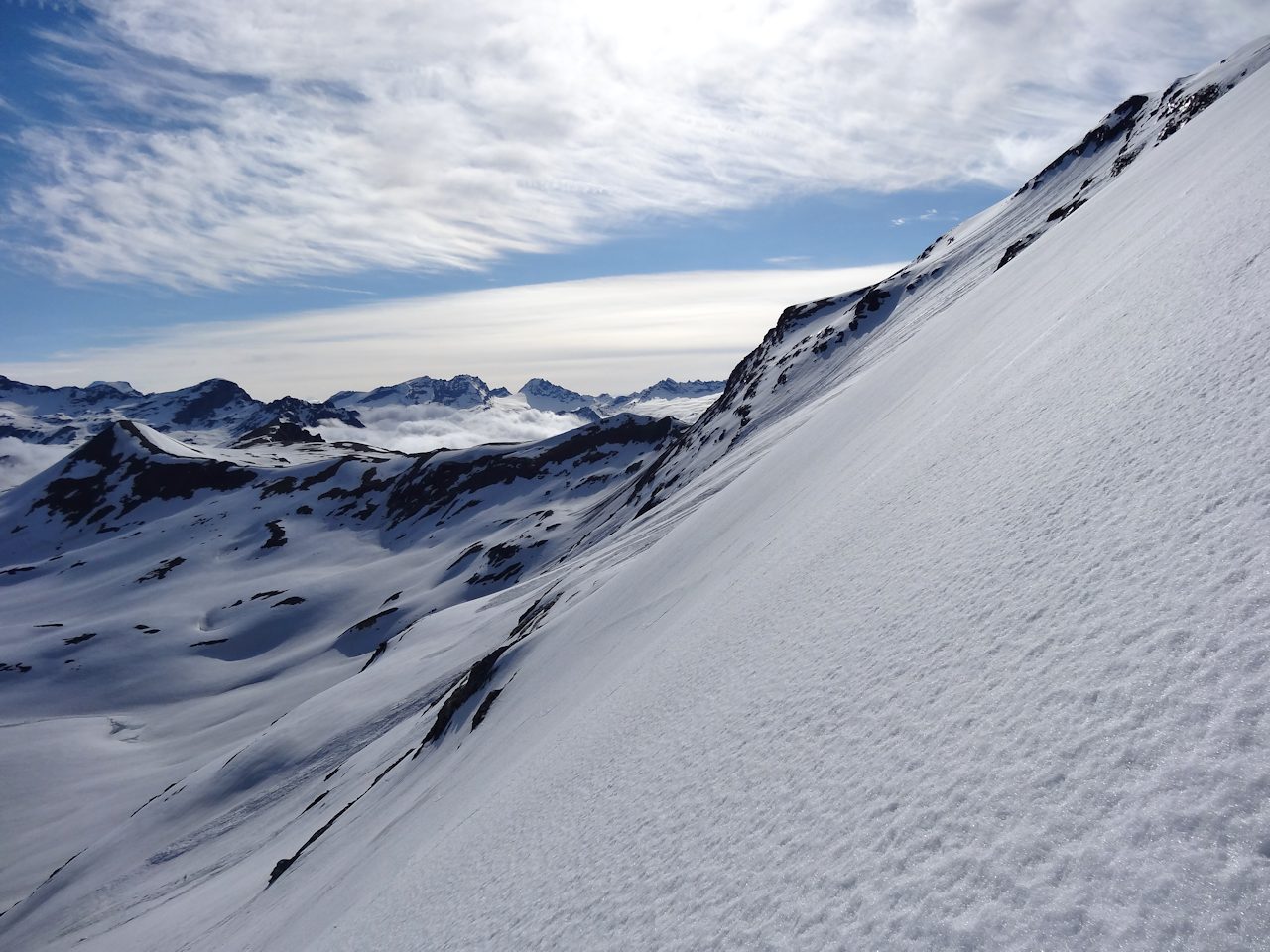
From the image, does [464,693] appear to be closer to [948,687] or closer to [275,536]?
[948,687]

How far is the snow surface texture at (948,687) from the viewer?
12.7 feet

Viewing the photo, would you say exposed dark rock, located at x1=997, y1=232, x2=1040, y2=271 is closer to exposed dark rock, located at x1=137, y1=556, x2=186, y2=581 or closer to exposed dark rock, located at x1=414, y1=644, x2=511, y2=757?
exposed dark rock, located at x1=414, y1=644, x2=511, y2=757

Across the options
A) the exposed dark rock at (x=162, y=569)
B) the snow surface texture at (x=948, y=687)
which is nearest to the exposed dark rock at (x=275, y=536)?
the exposed dark rock at (x=162, y=569)

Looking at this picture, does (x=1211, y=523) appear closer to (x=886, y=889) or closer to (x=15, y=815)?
(x=886, y=889)

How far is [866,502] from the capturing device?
11812 mm

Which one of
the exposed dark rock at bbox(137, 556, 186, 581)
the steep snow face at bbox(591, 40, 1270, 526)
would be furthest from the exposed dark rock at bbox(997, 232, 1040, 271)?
the exposed dark rock at bbox(137, 556, 186, 581)

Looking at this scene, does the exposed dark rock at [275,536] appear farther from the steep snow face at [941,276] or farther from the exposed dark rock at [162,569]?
the steep snow face at [941,276]

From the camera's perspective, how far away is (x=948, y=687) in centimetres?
569

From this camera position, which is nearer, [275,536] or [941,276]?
[941,276]

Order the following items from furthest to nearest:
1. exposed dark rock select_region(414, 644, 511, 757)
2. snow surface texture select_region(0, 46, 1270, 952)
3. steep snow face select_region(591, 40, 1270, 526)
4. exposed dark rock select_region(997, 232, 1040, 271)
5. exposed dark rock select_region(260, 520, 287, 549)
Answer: exposed dark rock select_region(260, 520, 287, 549) → steep snow face select_region(591, 40, 1270, 526) → exposed dark rock select_region(997, 232, 1040, 271) → exposed dark rock select_region(414, 644, 511, 757) → snow surface texture select_region(0, 46, 1270, 952)

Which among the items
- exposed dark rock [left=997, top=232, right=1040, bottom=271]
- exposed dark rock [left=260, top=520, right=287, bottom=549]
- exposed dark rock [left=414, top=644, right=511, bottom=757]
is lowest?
exposed dark rock [left=414, top=644, right=511, bottom=757]

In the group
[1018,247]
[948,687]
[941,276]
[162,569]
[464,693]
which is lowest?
[464,693]

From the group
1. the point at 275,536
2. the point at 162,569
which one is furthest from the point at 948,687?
the point at 162,569

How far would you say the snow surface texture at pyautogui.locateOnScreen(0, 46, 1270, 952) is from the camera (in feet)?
12.7
